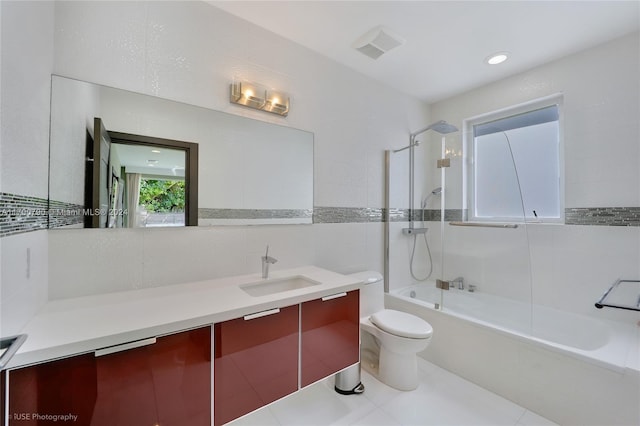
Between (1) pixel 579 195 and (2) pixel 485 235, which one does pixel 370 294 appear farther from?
(1) pixel 579 195

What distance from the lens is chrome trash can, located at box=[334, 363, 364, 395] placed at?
6.04 feet

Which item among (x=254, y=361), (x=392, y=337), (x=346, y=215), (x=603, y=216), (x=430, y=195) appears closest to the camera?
(x=254, y=361)

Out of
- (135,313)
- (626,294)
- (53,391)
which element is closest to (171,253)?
(135,313)

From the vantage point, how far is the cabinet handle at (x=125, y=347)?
2.94 feet

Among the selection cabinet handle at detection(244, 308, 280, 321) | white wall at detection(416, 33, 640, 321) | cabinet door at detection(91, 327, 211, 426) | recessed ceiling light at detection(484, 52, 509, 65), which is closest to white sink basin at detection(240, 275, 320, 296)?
cabinet handle at detection(244, 308, 280, 321)

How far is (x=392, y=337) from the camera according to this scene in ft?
6.05

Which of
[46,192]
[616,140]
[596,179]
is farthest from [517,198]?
[46,192]

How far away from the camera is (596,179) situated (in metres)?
2.03

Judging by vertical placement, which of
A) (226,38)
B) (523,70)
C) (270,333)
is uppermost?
(523,70)

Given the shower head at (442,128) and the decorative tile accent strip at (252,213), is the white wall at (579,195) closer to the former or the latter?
the shower head at (442,128)

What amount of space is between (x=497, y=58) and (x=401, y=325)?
2.28 meters

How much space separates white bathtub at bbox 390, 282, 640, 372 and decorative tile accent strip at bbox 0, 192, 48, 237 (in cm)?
250

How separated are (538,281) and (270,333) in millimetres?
2352

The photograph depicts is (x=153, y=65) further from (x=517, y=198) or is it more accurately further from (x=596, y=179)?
(x=596, y=179)
